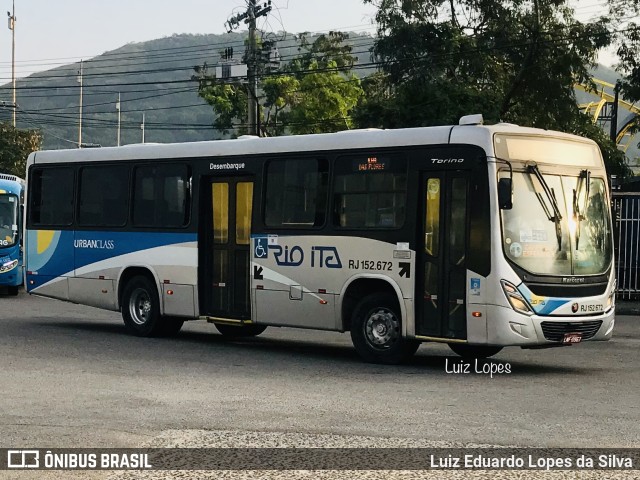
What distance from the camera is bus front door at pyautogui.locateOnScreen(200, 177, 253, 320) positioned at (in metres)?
17.3

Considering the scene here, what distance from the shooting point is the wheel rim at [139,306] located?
19.1 metres

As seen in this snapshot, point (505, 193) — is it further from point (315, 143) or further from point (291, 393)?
point (291, 393)

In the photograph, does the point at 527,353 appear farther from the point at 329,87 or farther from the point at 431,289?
the point at 329,87

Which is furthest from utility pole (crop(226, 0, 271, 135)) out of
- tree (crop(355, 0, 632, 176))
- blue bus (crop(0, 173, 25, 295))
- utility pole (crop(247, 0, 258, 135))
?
blue bus (crop(0, 173, 25, 295))

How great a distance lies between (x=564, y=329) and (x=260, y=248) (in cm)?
470

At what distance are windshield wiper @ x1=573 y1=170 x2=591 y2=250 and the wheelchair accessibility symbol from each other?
→ 4.39m

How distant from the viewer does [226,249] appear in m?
17.6

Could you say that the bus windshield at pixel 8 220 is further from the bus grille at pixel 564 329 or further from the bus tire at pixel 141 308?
the bus grille at pixel 564 329

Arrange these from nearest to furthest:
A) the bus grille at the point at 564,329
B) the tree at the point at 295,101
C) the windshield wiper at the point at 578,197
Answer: the bus grille at the point at 564,329
the windshield wiper at the point at 578,197
the tree at the point at 295,101

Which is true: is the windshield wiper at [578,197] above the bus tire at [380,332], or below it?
above

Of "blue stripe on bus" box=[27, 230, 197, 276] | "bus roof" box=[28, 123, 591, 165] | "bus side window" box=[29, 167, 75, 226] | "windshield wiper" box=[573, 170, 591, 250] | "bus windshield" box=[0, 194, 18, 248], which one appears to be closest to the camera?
"bus roof" box=[28, 123, 591, 165]

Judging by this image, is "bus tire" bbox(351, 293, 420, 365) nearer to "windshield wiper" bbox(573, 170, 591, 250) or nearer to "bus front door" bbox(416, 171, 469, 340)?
"bus front door" bbox(416, 171, 469, 340)

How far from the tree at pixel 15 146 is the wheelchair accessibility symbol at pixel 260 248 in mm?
56028

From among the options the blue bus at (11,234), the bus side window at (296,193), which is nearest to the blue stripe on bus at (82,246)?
the bus side window at (296,193)
